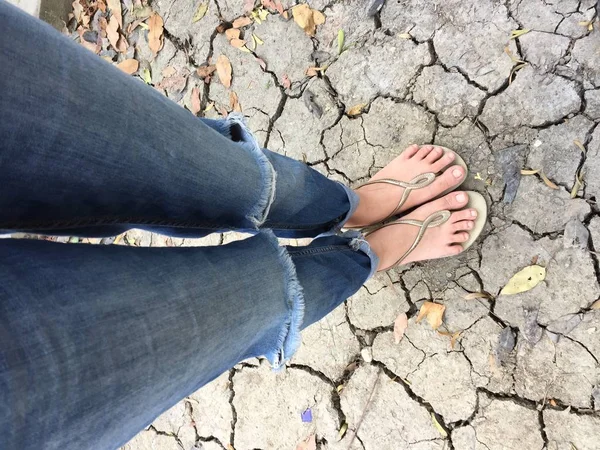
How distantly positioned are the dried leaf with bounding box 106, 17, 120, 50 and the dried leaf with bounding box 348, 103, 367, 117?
1.18 metres

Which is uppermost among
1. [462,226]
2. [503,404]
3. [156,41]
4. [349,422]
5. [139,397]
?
[156,41]

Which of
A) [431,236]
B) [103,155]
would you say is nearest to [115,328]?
[103,155]

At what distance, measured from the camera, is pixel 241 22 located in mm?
1850

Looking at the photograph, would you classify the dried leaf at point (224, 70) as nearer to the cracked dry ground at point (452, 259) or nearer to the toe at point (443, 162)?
the cracked dry ground at point (452, 259)

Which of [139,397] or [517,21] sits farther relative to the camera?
[517,21]

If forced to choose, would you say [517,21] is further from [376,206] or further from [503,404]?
[503,404]

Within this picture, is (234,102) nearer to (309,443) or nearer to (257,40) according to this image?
(257,40)

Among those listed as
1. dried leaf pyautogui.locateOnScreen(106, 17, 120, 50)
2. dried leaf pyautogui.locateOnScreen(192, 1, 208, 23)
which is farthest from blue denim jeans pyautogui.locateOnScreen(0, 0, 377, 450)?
dried leaf pyautogui.locateOnScreen(106, 17, 120, 50)

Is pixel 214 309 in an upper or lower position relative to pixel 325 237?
lower

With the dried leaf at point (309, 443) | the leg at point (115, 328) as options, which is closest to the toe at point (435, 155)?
the leg at point (115, 328)

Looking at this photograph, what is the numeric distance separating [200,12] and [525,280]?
59.6 inches

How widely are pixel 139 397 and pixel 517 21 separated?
1.34 meters

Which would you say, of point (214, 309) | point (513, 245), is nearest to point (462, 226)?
point (513, 245)

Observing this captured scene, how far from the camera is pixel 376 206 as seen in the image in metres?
1.47
